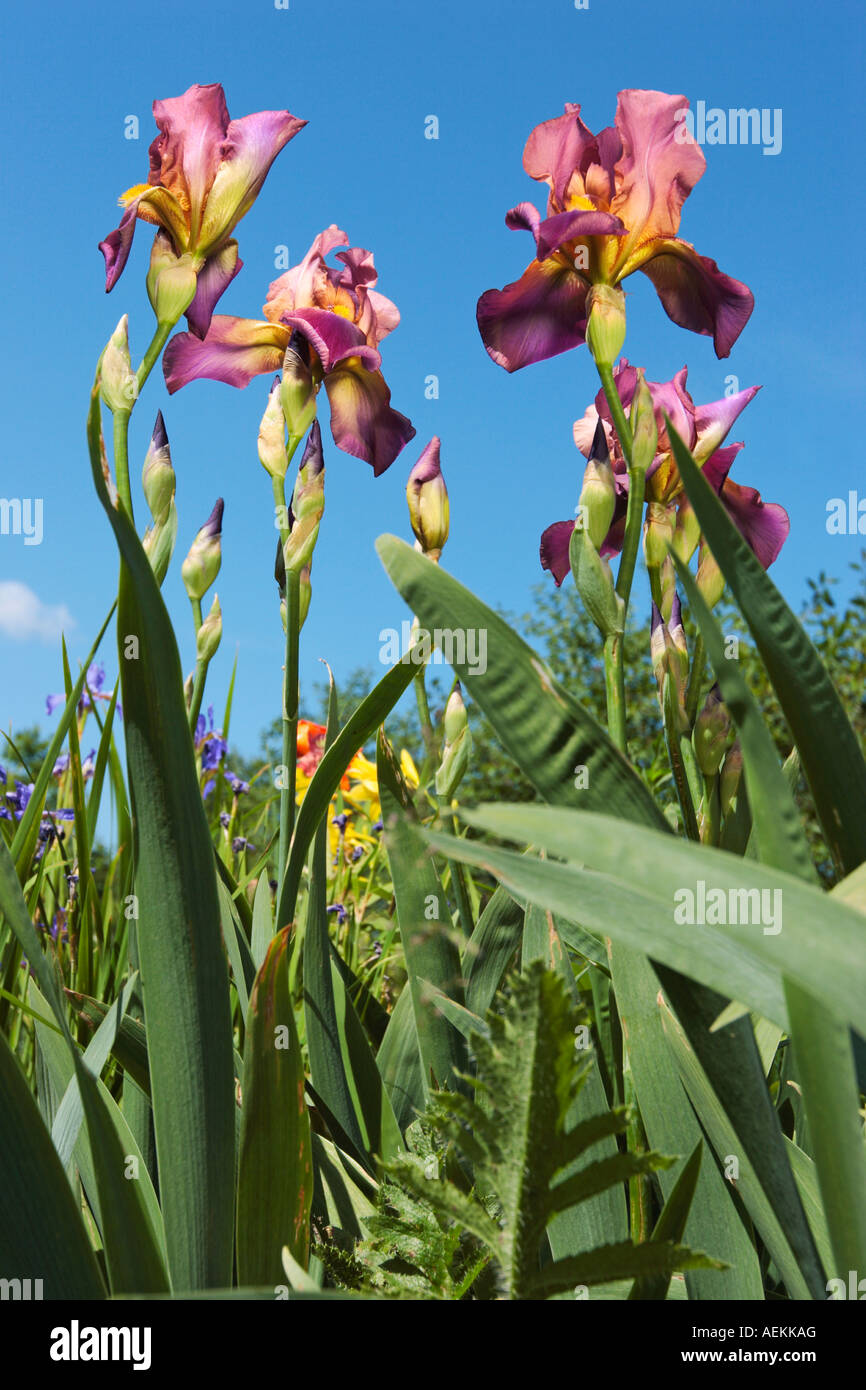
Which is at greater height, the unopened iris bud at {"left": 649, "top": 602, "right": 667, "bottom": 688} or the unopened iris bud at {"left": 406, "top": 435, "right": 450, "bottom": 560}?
the unopened iris bud at {"left": 406, "top": 435, "right": 450, "bottom": 560}

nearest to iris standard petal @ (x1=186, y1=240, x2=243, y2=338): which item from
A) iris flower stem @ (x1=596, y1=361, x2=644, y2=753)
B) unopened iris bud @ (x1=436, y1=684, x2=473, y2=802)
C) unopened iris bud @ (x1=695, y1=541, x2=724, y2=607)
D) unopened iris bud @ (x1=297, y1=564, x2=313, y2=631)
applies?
unopened iris bud @ (x1=297, y1=564, x2=313, y2=631)

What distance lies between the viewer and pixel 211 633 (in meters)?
0.98

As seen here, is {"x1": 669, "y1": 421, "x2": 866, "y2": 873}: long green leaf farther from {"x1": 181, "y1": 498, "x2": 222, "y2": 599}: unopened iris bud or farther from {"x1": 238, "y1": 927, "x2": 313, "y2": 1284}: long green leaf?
{"x1": 181, "y1": 498, "x2": 222, "y2": 599}: unopened iris bud

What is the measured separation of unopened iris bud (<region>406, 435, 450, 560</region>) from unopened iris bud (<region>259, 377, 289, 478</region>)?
0.17 metres

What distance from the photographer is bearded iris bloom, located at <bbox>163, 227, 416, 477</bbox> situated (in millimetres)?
1057

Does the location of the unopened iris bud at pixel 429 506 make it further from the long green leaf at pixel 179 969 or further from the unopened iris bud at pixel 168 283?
the long green leaf at pixel 179 969

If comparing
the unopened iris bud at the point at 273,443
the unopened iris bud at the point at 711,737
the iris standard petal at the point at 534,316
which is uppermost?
the iris standard petal at the point at 534,316

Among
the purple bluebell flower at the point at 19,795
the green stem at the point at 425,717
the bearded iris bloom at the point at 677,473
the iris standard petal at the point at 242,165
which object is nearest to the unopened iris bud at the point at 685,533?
the bearded iris bloom at the point at 677,473

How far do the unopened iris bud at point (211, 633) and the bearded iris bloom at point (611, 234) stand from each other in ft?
1.26

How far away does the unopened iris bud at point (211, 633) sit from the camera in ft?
3.14

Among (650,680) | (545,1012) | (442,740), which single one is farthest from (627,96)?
(650,680)

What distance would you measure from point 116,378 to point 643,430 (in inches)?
16.6

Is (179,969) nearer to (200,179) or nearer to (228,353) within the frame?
(200,179)

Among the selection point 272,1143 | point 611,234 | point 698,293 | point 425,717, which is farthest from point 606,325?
point 272,1143
